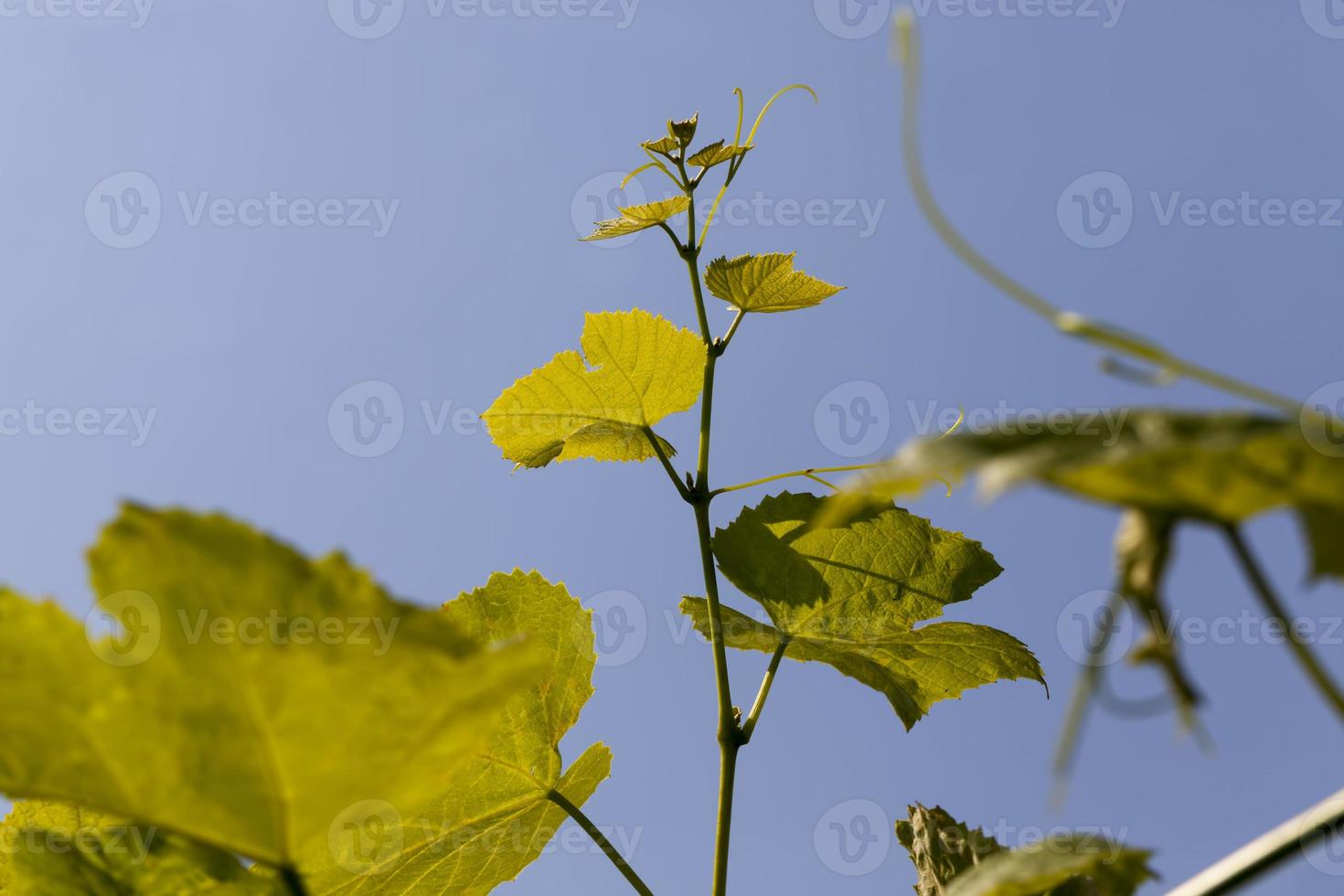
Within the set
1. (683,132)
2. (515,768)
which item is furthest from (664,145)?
(515,768)

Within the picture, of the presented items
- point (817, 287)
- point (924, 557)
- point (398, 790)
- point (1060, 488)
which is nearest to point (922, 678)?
point (924, 557)

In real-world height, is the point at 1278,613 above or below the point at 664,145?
below

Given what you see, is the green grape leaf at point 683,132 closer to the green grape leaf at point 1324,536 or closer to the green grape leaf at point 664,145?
the green grape leaf at point 664,145

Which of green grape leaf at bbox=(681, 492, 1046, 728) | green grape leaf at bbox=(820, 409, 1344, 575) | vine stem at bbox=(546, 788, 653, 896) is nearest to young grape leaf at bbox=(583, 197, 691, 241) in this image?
green grape leaf at bbox=(681, 492, 1046, 728)

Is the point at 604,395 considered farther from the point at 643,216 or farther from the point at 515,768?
the point at 515,768

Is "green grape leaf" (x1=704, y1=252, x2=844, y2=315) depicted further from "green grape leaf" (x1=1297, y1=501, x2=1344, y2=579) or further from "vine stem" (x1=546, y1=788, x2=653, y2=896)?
"green grape leaf" (x1=1297, y1=501, x2=1344, y2=579)

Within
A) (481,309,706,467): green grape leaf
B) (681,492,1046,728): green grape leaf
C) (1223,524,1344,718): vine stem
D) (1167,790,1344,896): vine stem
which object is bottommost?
(1167,790,1344,896): vine stem

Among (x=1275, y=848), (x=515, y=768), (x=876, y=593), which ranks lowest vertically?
(x=1275, y=848)

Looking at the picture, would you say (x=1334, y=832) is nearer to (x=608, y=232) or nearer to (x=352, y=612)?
(x=352, y=612)
